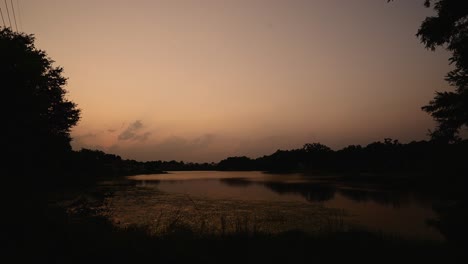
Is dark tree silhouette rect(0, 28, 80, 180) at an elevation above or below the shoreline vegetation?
above

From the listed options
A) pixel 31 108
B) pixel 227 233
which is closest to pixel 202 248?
pixel 227 233

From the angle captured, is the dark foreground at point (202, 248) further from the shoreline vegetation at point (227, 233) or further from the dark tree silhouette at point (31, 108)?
the dark tree silhouette at point (31, 108)

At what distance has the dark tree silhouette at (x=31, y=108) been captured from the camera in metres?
25.3

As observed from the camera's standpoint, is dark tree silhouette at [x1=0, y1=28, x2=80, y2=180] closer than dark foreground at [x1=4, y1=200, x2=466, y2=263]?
No

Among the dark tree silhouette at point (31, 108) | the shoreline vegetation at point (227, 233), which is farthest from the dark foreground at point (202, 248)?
the dark tree silhouette at point (31, 108)

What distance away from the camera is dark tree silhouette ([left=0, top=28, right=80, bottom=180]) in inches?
995

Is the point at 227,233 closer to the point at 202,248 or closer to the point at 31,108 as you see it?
the point at 202,248

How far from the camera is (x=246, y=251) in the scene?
13281 millimetres

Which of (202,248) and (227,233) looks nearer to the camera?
(202,248)

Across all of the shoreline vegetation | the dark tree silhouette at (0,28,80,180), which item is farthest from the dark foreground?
the dark tree silhouette at (0,28,80,180)

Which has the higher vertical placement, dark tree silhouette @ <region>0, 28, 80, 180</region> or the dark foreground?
dark tree silhouette @ <region>0, 28, 80, 180</region>

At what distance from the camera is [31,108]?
91.5 feet

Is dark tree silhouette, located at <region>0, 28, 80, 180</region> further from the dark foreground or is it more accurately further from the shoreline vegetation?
the dark foreground

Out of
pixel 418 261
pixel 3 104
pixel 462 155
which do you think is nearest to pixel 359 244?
pixel 418 261
